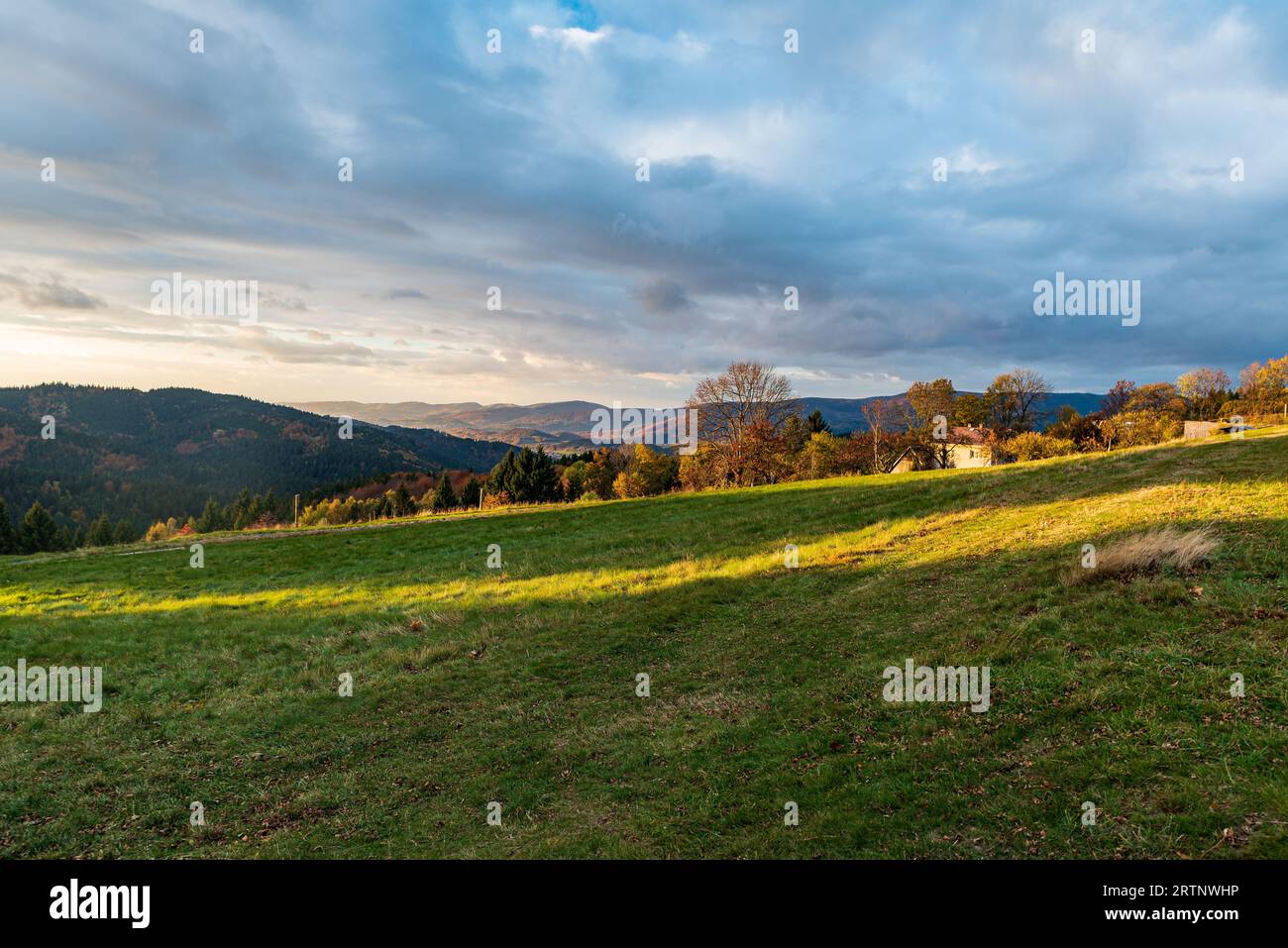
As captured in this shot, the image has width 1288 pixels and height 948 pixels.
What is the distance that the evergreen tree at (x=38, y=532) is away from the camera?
96188 millimetres

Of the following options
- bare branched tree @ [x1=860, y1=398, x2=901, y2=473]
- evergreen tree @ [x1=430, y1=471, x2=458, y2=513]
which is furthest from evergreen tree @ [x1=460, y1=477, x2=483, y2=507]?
bare branched tree @ [x1=860, y1=398, x2=901, y2=473]

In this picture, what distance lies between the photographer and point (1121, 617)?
29.6 feet

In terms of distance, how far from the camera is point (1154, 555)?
10.5 meters

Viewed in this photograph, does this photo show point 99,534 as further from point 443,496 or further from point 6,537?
point 443,496

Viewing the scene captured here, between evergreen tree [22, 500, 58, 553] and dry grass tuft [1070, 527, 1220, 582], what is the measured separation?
133683 mm

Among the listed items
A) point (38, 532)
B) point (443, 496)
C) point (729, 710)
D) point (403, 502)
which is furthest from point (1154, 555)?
point (38, 532)

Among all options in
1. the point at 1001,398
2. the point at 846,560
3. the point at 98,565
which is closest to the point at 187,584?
the point at 98,565

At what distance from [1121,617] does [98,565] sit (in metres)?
42.4

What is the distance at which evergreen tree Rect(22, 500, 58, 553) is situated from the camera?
316 ft

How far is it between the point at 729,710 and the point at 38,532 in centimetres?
13620

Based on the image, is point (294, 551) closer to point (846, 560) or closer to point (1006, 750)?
point (846, 560)

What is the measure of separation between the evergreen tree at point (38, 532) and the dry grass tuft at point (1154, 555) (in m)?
134

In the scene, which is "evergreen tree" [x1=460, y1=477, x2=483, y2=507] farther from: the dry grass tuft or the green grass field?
the dry grass tuft
